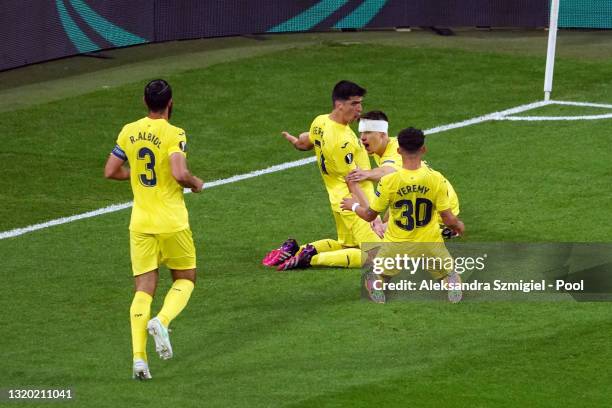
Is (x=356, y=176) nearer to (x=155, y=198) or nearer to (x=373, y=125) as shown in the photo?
(x=373, y=125)

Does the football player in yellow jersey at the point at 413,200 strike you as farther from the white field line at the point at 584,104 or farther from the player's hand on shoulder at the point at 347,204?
the white field line at the point at 584,104

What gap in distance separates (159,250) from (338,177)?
340 cm

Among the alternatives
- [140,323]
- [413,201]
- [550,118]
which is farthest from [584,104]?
[140,323]

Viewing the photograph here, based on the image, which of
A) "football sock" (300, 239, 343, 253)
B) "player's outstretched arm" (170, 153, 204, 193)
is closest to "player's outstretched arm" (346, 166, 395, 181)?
"football sock" (300, 239, 343, 253)

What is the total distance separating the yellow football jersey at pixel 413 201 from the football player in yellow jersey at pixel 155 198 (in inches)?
81.7

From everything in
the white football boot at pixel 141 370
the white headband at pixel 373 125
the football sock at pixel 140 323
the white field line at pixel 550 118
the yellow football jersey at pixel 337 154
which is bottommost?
the white football boot at pixel 141 370

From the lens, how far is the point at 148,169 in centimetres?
1190

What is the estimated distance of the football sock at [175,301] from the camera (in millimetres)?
11805

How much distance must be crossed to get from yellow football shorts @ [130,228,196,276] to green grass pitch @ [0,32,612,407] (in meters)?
0.86

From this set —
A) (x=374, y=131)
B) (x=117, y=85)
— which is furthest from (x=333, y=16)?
(x=374, y=131)

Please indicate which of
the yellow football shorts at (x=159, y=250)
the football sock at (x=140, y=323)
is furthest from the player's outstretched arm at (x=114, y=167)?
the football sock at (x=140, y=323)

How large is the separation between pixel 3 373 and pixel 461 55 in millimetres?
15309

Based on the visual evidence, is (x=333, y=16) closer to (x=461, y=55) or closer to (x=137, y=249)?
(x=461, y=55)

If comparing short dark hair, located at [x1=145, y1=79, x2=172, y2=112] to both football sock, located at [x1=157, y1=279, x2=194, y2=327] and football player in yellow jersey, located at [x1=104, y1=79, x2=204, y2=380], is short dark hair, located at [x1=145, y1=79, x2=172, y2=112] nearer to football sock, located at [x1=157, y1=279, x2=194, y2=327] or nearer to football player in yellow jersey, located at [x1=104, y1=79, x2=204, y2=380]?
football player in yellow jersey, located at [x1=104, y1=79, x2=204, y2=380]
